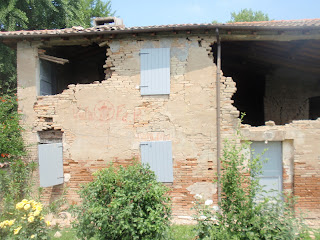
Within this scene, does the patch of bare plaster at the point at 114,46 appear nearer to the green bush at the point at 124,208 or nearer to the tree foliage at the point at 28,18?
the green bush at the point at 124,208

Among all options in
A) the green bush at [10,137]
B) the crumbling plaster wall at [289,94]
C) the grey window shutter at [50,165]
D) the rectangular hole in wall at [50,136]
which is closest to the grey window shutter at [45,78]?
the green bush at [10,137]

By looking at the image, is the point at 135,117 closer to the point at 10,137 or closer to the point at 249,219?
the point at 10,137

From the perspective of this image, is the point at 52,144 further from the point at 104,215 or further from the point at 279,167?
the point at 279,167

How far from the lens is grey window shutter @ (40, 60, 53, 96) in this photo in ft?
24.6

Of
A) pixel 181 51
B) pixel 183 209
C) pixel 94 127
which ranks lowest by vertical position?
pixel 183 209

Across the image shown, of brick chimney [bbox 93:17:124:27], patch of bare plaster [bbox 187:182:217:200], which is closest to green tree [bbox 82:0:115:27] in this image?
brick chimney [bbox 93:17:124:27]

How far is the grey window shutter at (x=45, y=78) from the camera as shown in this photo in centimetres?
750

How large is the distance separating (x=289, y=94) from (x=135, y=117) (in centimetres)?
643

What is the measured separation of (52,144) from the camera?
686 centimetres

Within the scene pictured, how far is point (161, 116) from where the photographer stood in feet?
22.5

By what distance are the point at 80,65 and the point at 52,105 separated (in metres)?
3.47

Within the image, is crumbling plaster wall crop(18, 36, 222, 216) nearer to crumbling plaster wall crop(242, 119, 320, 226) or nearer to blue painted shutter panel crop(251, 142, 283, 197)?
blue painted shutter panel crop(251, 142, 283, 197)

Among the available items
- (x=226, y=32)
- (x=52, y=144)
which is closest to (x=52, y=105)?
(x=52, y=144)

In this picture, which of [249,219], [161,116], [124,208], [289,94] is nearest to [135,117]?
[161,116]
